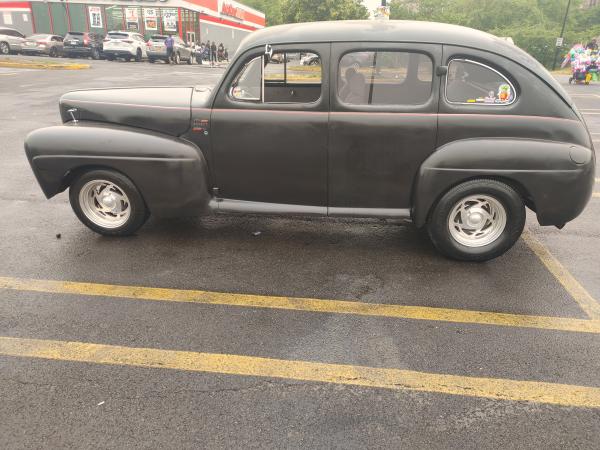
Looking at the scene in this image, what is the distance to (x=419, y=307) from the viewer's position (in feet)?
11.9

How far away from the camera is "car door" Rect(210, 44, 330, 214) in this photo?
166 inches

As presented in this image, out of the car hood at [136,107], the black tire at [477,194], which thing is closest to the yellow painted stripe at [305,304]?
the black tire at [477,194]

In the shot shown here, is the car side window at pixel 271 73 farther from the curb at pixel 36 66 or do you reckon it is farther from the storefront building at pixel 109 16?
the storefront building at pixel 109 16

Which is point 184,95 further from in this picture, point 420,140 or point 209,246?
point 420,140

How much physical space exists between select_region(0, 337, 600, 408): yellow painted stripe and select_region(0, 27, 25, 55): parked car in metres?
32.1

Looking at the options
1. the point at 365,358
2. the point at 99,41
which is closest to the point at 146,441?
the point at 365,358

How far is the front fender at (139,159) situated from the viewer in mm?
4371

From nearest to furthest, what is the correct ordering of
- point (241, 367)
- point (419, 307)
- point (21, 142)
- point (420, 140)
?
1. point (241, 367)
2. point (419, 307)
3. point (420, 140)
4. point (21, 142)

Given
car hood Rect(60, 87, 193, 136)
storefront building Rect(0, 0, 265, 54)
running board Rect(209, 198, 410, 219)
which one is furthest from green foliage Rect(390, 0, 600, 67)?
car hood Rect(60, 87, 193, 136)

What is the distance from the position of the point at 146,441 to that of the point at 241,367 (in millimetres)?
707

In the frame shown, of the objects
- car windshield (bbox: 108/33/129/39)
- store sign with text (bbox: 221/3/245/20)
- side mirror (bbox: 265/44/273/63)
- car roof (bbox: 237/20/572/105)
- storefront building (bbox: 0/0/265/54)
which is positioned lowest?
side mirror (bbox: 265/44/273/63)

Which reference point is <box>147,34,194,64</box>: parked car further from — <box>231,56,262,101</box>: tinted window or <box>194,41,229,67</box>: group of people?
<box>231,56,262,101</box>: tinted window

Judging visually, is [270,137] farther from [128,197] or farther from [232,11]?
[232,11]

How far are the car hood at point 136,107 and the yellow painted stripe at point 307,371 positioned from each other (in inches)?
84.5
